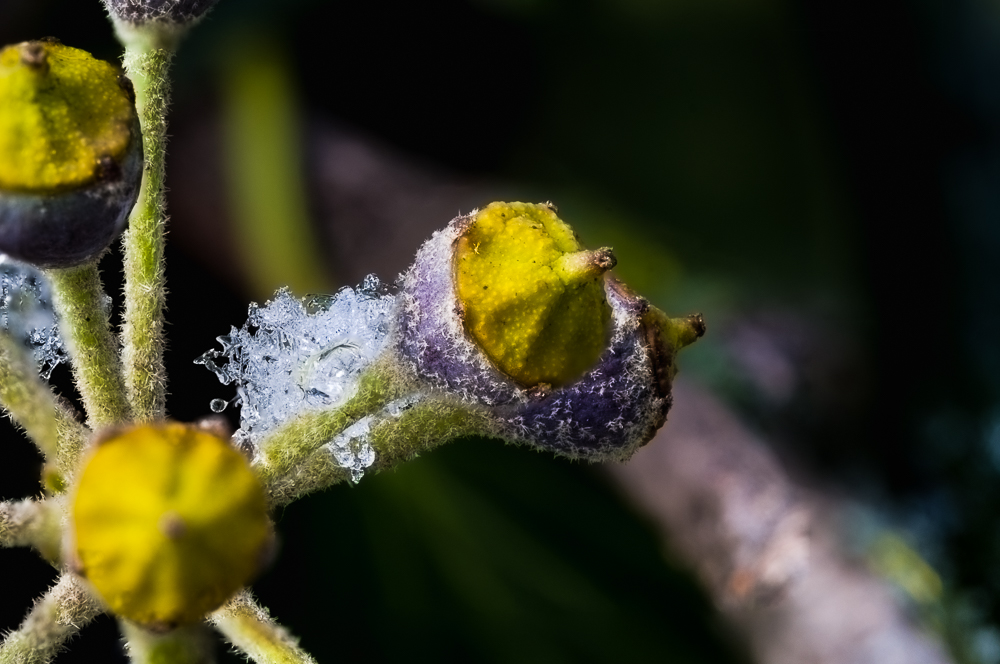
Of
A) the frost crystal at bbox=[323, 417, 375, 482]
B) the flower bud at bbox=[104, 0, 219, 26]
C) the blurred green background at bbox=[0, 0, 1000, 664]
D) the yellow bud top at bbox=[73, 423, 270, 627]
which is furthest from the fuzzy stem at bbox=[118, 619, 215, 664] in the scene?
the blurred green background at bbox=[0, 0, 1000, 664]

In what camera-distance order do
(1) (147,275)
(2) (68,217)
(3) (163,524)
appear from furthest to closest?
(1) (147,275) → (2) (68,217) → (3) (163,524)

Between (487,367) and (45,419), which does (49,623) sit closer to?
(45,419)

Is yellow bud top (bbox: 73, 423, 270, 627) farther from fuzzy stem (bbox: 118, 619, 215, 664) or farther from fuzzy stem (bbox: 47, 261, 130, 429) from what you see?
fuzzy stem (bbox: 47, 261, 130, 429)

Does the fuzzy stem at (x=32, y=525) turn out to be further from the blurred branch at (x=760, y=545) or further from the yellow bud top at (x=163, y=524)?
the blurred branch at (x=760, y=545)

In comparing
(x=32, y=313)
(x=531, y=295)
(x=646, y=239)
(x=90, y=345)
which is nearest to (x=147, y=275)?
(x=90, y=345)

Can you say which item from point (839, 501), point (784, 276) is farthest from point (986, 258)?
point (839, 501)

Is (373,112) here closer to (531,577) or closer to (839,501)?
(531,577)
